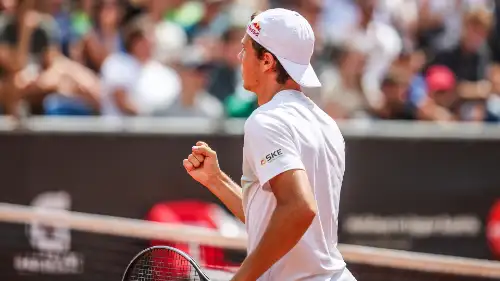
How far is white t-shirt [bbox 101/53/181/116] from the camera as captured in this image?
871 centimetres

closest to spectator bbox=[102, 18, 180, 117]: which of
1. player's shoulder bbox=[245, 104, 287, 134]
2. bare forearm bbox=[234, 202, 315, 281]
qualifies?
player's shoulder bbox=[245, 104, 287, 134]

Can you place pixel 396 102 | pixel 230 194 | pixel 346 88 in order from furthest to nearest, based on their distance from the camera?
pixel 396 102 < pixel 346 88 < pixel 230 194

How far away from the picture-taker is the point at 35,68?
28.0ft

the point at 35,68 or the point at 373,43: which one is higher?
the point at 373,43

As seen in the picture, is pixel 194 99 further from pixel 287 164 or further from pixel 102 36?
pixel 287 164

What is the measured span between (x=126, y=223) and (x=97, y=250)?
372 millimetres

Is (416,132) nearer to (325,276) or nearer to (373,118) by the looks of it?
(373,118)

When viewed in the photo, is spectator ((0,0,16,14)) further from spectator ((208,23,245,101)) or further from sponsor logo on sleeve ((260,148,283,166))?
sponsor logo on sleeve ((260,148,283,166))

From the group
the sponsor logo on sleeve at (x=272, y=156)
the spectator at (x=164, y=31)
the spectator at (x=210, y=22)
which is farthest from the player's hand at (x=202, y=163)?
the spectator at (x=210, y=22)

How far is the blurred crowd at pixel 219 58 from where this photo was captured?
8570 mm

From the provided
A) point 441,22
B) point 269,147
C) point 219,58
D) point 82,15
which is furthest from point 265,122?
point 441,22

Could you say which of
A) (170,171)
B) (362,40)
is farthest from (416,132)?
(170,171)

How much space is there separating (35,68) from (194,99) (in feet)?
4.82

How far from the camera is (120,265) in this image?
22.2 ft
